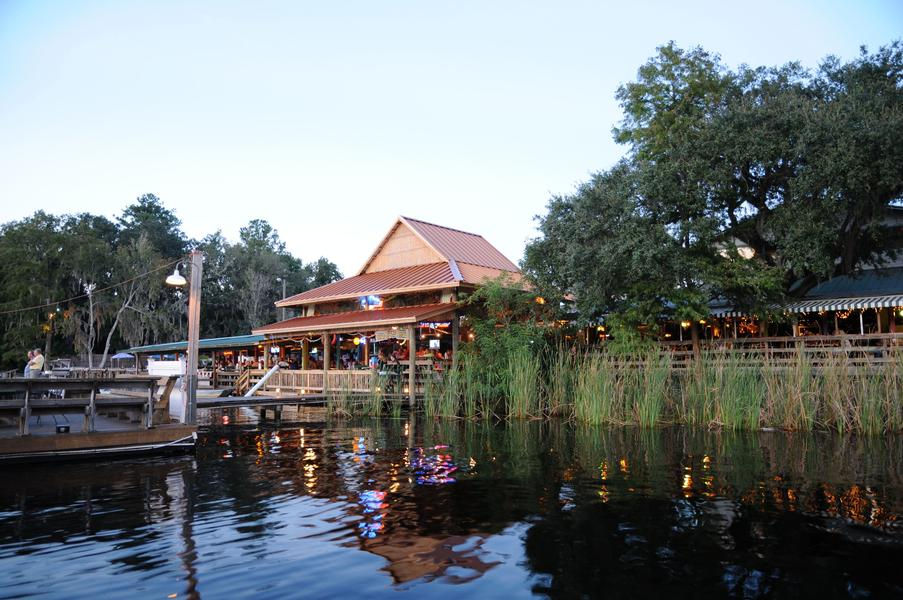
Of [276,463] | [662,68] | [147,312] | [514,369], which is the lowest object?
[276,463]

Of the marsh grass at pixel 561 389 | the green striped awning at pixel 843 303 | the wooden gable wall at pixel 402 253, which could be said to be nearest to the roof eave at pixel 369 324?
the wooden gable wall at pixel 402 253

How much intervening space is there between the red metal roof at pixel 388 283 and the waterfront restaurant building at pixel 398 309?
48 millimetres

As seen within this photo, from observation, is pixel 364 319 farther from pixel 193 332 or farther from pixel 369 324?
pixel 193 332

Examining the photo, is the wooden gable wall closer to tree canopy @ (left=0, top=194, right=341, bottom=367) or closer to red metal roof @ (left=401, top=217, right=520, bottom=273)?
red metal roof @ (left=401, top=217, right=520, bottom=273)

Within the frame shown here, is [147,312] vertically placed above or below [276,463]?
above

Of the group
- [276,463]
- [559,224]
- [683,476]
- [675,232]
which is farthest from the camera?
[559,224]

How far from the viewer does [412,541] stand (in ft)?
19.3

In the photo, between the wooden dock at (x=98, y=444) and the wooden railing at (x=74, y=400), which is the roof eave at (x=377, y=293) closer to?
the wooden dock at (x=98, y=444)

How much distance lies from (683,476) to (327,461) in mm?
5599

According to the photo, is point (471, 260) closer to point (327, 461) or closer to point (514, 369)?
point (514, 369)

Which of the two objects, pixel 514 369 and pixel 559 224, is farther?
pixel 559 224

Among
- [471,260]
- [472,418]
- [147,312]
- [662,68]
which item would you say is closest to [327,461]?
[472,418]

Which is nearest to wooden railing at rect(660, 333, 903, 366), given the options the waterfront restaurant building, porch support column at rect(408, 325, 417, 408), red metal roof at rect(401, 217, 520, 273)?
the waterfront restaurant building

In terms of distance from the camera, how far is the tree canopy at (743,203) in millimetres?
16734
